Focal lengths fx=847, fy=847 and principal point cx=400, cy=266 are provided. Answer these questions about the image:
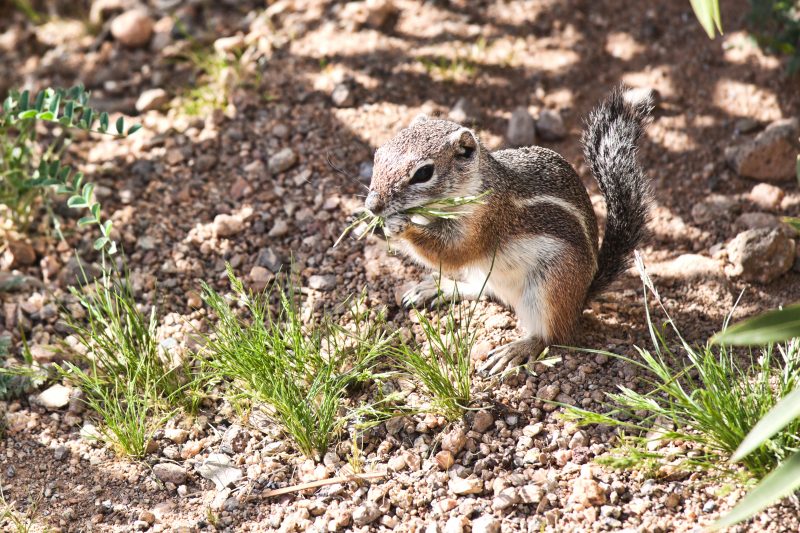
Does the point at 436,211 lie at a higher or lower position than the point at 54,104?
lower

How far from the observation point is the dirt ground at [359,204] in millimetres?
Result: 2779

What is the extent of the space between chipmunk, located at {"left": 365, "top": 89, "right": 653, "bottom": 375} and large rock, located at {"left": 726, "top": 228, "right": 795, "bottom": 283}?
1.93 feet

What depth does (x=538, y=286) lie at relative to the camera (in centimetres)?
332

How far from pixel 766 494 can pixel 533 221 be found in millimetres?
1678

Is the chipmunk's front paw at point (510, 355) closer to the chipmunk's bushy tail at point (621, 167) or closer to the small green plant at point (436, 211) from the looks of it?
the chipmunk's bushy tail at point (621, 167)

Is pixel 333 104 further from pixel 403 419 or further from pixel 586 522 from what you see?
pixel 586 522

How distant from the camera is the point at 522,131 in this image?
4398 millimetres

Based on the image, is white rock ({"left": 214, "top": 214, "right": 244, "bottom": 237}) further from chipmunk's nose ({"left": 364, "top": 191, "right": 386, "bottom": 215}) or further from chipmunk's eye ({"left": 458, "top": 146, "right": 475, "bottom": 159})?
chipmunk's eye ({"left": 458, "top": 146, "right": 475, "bottom": 159})

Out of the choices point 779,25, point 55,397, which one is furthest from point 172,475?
point 779,25

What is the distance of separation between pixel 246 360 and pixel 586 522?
1238 mm

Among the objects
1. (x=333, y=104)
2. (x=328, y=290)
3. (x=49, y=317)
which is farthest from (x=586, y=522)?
(x=333, y=104)

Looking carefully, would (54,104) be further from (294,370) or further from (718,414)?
(718,414)

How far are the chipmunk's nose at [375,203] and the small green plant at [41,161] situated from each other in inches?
36.8

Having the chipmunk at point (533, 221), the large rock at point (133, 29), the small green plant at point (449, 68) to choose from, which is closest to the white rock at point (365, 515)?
the chipmunk at point (533, 221)
